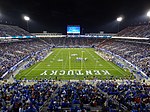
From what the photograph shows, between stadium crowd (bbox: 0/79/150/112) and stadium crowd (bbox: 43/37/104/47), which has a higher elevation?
stadium crowd (bbox: 43/37/104/47)

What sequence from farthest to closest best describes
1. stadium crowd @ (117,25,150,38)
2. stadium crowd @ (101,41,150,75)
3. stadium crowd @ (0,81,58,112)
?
1. stadium crowd @ (117,25,150,38)
2. stadium crowd @ (101,41,150,75)
3. stadium crowd @ (0,81,58,112)

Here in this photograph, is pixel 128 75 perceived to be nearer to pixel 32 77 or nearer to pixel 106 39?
pixel 32 77

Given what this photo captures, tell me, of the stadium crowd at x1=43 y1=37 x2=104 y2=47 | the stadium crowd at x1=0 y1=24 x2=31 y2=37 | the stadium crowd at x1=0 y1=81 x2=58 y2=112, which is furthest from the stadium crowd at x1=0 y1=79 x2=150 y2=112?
the stadium crowd at x1=43 y1=37 x2=104 y2=47

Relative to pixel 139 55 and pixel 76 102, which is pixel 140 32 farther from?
pixel 76 102

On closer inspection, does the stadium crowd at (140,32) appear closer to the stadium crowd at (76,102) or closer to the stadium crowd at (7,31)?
the stadium crowd at (76,102)

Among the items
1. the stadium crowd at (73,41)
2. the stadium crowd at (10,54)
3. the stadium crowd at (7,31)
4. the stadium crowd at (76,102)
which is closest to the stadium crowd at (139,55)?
the stadium crowd at (76,102)

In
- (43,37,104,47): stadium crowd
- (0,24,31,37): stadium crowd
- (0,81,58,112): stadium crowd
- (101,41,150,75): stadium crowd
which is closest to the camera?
(0,81,58,112): stadium crowd

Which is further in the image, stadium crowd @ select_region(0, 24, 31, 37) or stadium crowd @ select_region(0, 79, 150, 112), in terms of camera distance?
stadium crowd @ select_region(0, 24, 31, 37)

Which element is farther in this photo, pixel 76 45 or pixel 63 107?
pixel 76 45

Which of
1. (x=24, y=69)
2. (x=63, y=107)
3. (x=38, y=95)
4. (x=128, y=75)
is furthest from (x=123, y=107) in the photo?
(x=24, y=69)

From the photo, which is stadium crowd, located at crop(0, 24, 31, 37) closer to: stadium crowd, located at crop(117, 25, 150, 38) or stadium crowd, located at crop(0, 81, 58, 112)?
stadium crowd, located at crop(0, 81, 58, 112)

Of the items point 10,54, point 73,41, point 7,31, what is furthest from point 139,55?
point 73,41

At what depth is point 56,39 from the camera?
92.2m

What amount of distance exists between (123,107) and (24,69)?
24660 millimetres
